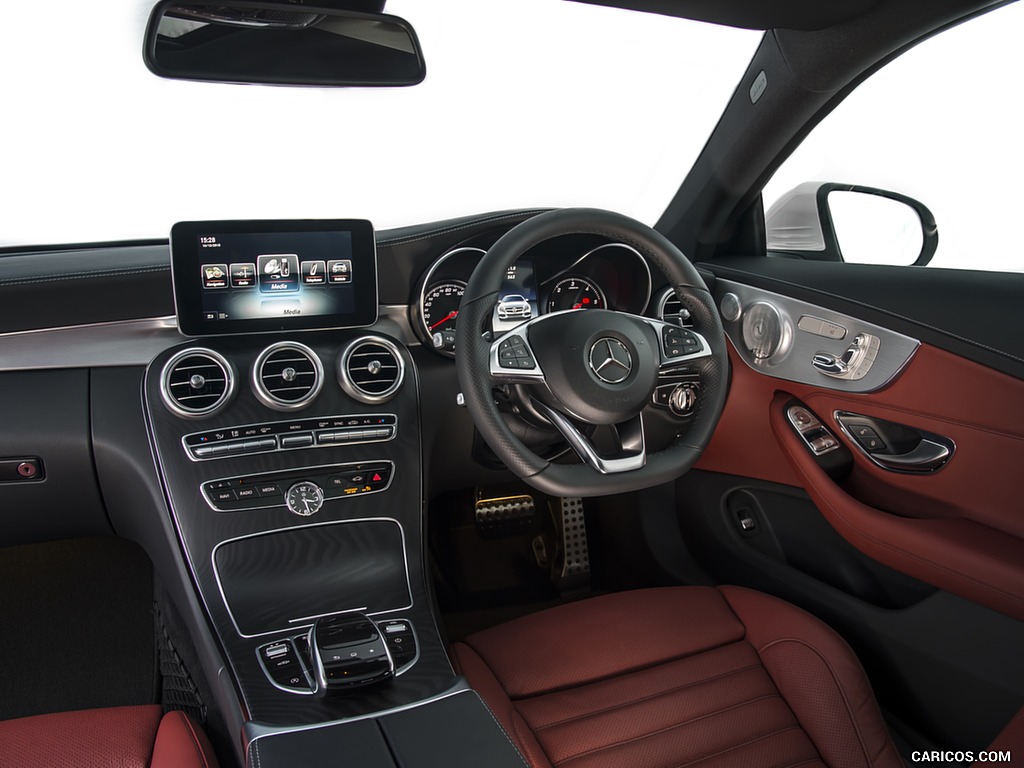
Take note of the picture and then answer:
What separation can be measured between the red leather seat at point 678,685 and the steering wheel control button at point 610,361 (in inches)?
23.0

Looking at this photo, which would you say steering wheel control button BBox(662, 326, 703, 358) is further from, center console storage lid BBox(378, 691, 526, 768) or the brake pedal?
the brake pedal

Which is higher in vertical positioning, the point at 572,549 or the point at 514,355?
the point at 514,355

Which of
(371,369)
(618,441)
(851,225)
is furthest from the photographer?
(851,225)

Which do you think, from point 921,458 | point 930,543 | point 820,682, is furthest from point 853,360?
point 820,682

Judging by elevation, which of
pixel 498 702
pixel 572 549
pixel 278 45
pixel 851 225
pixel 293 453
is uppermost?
pixel 278 45

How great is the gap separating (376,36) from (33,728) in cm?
150

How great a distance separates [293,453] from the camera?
69.6 inches

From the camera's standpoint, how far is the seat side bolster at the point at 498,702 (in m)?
1.42

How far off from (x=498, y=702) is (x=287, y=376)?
0.83 metres

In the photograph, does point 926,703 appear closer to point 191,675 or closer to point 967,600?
point 967,600

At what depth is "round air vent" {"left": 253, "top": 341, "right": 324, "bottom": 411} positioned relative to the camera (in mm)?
1738

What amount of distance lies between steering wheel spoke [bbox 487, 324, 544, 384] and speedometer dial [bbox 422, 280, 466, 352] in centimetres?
48

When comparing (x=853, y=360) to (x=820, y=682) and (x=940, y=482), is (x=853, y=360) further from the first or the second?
(x=820, y=682)

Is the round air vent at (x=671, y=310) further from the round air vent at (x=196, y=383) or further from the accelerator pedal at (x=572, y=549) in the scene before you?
the round air vent at (x=196, y=383)
